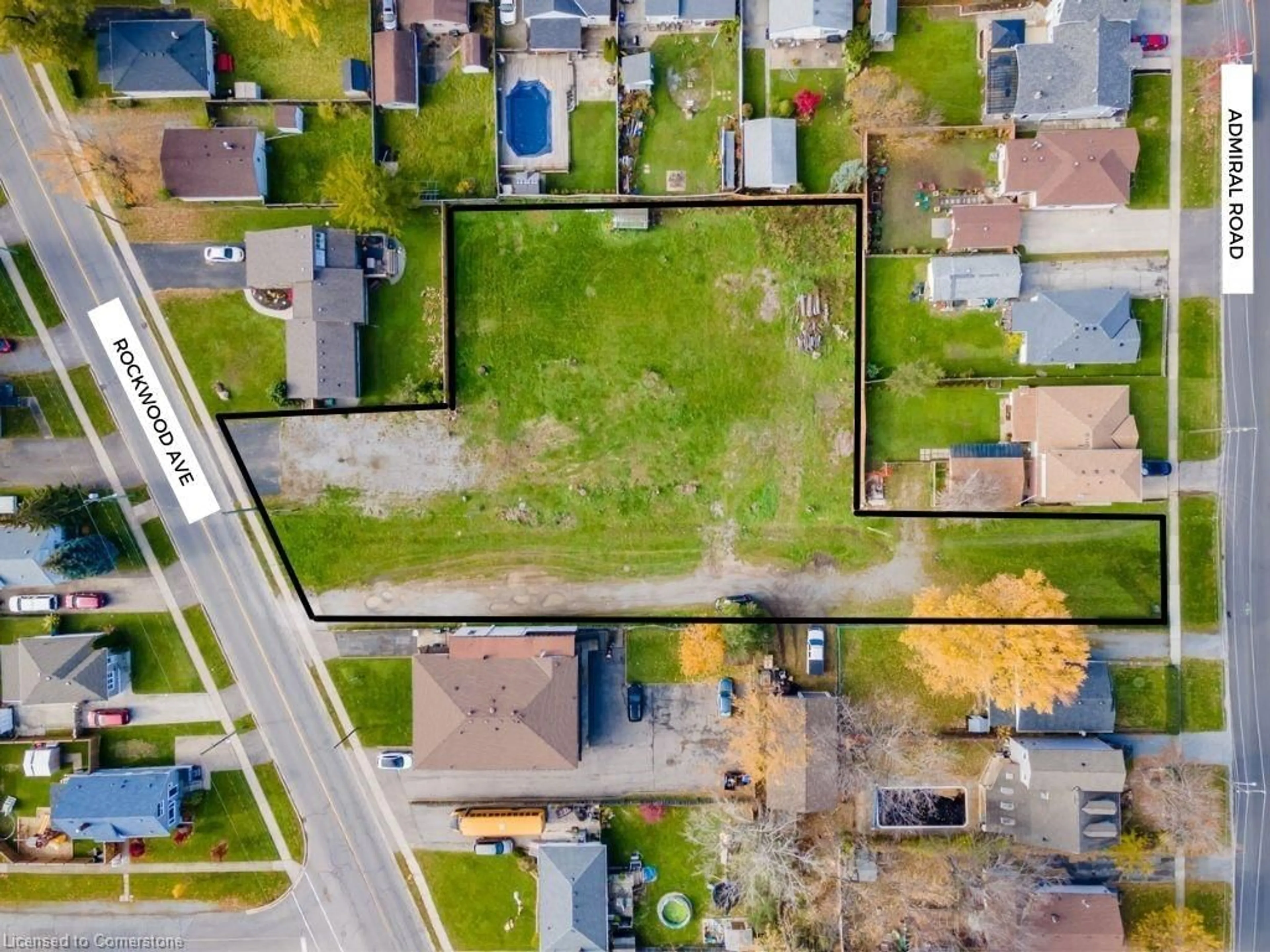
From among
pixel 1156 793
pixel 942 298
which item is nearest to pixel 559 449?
pixel 942 298

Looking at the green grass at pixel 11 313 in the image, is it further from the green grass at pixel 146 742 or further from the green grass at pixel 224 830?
the green grass at pixel 224 830

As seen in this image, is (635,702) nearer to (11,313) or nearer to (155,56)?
(11,313)

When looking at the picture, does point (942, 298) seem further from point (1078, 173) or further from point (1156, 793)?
point (1156, 793)

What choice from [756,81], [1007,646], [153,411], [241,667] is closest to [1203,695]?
[1007,646]

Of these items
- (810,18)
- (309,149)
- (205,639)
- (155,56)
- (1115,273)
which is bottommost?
(205,639)

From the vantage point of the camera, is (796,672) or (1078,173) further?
(796,672)

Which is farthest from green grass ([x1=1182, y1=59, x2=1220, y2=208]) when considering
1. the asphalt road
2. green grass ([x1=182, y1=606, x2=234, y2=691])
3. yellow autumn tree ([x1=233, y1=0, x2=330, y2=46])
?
green grass ([x1=182, y1=606, x2=234, y2=691])
